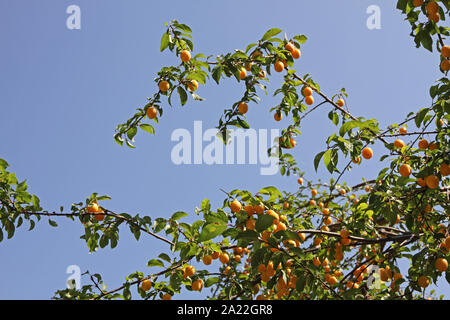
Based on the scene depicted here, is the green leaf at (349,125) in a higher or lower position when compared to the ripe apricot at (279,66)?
lower

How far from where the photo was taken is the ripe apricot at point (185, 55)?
3.29m

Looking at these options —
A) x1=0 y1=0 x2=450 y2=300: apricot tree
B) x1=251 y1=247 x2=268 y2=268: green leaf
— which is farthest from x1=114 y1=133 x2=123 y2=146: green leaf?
x1=251 y1=247 x2=268 y2=268: green leaf

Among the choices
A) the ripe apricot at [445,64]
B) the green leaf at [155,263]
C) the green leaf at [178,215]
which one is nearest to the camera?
the ripe apricot at [445,64]

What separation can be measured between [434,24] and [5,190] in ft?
11.7

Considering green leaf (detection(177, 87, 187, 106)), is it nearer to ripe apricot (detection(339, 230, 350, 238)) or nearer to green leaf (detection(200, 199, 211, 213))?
green leaf (detection(200, 199, 211, 213))

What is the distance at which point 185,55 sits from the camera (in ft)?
10.8

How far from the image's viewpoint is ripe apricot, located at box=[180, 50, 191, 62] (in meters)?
3.29

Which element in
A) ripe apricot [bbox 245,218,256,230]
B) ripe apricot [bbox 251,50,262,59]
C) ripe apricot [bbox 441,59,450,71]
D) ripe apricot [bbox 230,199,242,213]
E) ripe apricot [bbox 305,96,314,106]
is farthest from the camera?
ripe apricot [bbox 305,96,314,106]

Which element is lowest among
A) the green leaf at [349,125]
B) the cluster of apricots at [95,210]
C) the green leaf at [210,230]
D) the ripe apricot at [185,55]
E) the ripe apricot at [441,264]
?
the ripe apricot at [441,264]

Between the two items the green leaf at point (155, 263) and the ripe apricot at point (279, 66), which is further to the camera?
the ripe apricot at point (279, 66)

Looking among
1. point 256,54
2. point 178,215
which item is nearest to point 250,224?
point 178,215

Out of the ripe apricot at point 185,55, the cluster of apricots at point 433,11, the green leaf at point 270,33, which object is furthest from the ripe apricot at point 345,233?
the ripe apricot at point 185,55

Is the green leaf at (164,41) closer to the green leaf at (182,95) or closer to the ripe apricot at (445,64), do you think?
the green leaf at (182,95)
